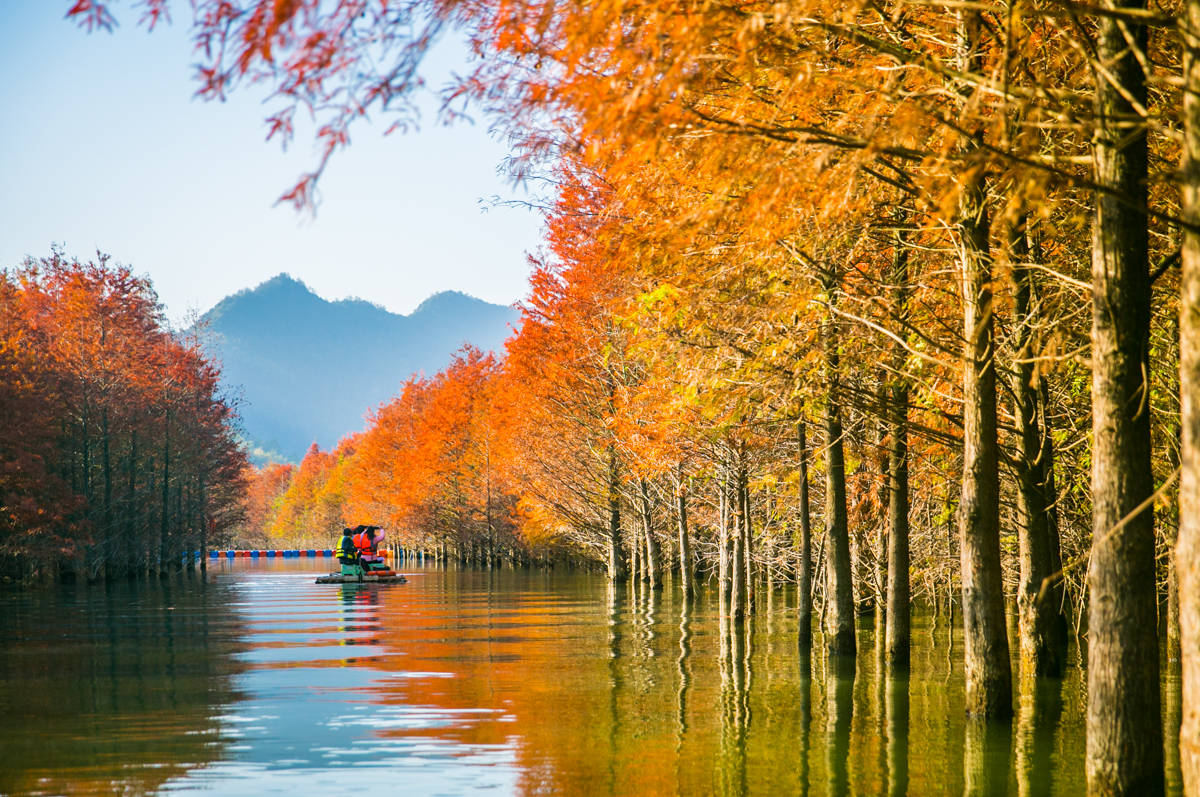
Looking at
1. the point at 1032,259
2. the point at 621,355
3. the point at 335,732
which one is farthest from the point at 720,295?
the point at 621,355

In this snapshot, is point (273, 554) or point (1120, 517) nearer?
point (1120, 517)

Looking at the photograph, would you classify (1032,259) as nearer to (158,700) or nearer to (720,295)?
(720,295)

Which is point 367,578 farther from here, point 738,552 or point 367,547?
point 738,552

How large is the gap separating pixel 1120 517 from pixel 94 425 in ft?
177

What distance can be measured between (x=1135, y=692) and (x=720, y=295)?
8050mm

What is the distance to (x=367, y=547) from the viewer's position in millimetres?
54031

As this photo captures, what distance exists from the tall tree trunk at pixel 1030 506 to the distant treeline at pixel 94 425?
119ft

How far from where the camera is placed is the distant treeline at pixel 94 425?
4341cm

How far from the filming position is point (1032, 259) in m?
13.6

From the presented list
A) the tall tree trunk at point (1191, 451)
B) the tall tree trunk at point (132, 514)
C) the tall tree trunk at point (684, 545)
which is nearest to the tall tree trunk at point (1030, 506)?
the tall tree trunk at point (1191, 451)

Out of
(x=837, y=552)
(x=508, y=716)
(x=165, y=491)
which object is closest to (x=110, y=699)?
(x=508, y=716)

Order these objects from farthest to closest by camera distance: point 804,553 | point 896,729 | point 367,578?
1. point 367,578
2. point 804,553
3. point 896,729

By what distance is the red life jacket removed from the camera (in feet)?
175

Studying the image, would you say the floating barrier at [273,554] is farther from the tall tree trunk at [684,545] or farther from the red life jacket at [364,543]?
the tall tree trunk at [684,545]
